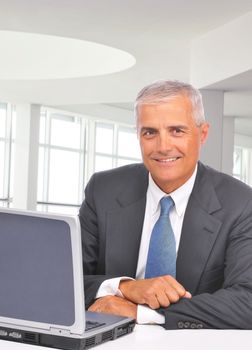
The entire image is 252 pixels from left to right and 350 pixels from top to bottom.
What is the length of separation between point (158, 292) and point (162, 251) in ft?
1.30

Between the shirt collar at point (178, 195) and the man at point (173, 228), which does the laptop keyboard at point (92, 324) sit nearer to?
the man at point (173, 228)

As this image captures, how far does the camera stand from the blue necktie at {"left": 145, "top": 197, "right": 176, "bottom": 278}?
3484 millimetres

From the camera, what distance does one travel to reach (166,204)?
3.56 m

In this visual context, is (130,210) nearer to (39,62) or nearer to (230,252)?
→ (230,252)

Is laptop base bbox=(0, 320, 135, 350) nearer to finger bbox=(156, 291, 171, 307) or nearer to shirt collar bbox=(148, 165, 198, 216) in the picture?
finger bbox=(156, 291, 171, 307)

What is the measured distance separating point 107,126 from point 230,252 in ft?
66.8

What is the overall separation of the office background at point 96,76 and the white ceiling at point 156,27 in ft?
0.06

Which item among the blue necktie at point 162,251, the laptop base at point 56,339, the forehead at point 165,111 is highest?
the forehead at point 165,111

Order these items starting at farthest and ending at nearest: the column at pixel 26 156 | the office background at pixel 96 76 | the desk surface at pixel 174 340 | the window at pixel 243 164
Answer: the window at pixel 243 164, the column at pixel 26 156, the office background at pixel 96 76, the desk surface at pixel 174 340

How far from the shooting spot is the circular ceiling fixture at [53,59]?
1465 centimetres

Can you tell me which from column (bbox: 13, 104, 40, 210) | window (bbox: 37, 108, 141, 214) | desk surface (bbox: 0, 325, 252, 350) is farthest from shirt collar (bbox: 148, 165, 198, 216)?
window (bbox: 37, 108, 141, 214)

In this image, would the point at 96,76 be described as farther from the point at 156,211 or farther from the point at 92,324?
the point at 92,324

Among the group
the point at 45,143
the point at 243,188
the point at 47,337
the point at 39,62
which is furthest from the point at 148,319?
the point at 45,143

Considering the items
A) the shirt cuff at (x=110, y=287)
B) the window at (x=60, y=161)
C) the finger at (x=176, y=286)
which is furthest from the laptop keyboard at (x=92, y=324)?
the window at (x=60, y=161)
